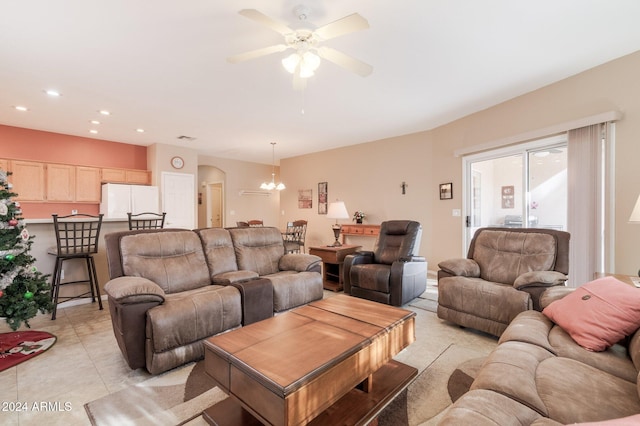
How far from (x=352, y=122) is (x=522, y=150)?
8.46 ft

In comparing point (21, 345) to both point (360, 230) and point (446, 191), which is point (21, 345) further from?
point (446, 191)

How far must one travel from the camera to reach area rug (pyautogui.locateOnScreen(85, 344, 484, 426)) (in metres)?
1.60

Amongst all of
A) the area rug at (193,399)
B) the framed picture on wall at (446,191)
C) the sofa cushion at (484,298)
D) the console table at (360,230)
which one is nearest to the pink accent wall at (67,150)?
the console table at (360,230)

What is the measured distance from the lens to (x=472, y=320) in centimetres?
270

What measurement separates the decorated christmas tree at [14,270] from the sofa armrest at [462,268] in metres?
3.88

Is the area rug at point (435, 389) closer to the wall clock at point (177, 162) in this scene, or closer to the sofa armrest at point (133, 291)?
the sofa armrest at point (133, 291)

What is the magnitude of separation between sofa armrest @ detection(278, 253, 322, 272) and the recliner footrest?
62 centimetres

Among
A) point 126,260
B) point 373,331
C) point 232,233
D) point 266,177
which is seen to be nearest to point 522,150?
point 373,331

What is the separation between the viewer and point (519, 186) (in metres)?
4.13

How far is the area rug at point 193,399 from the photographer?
1.60 metres

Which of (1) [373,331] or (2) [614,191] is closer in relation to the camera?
(1) [373,331]

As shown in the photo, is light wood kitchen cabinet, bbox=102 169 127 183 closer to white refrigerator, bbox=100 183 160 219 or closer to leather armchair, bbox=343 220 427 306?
white refrigerator, bbox=100 183 160 219

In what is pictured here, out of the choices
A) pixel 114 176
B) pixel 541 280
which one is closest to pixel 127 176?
pixel 114 176

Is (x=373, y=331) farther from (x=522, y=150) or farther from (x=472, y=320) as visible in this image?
(x=522, y=150)
